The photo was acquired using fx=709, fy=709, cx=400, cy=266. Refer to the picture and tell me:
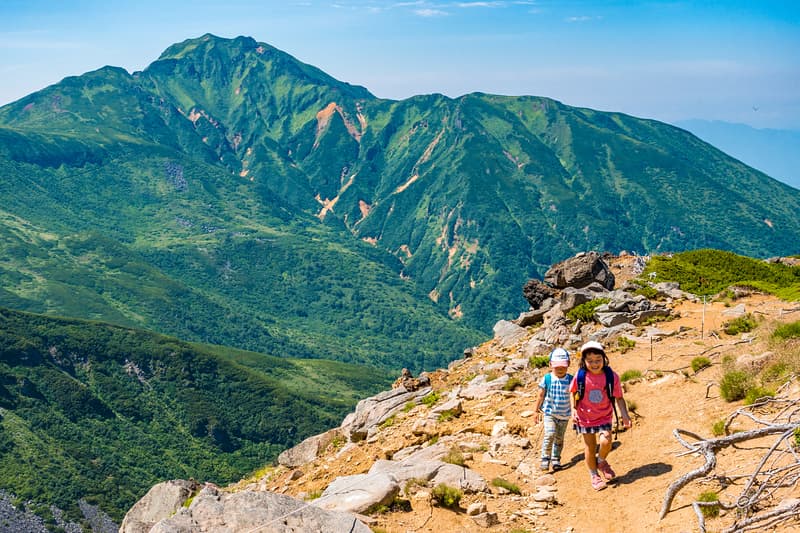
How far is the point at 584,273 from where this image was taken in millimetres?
47312

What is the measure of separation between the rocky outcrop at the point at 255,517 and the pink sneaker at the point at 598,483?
6222 millimetres

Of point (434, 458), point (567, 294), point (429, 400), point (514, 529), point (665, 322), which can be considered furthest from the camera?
point (567, 294)

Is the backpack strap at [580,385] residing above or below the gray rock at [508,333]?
above

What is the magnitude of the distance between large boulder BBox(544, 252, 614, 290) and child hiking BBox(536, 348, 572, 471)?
27.7 m

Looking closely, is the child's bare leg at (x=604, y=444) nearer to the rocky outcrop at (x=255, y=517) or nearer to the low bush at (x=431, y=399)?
the rocky outcrop at (x=255, y=517)

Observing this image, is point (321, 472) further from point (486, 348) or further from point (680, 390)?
point (486, 348)

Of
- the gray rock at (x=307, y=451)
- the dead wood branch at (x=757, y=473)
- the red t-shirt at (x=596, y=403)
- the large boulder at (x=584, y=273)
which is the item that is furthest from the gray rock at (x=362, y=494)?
the large boulder at (x=584, y=273)

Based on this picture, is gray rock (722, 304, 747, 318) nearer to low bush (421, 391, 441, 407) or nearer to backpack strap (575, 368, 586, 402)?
low bush (421, 391, 441, 407)

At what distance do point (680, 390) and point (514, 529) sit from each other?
9274mm

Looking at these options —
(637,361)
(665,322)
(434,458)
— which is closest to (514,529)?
(434,458)

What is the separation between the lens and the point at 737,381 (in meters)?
20.2

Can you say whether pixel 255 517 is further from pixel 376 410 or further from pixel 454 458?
pixel 376 410

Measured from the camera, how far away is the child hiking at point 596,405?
1864 cm

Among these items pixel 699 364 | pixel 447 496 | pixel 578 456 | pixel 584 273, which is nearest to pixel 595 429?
pixel 578 456
